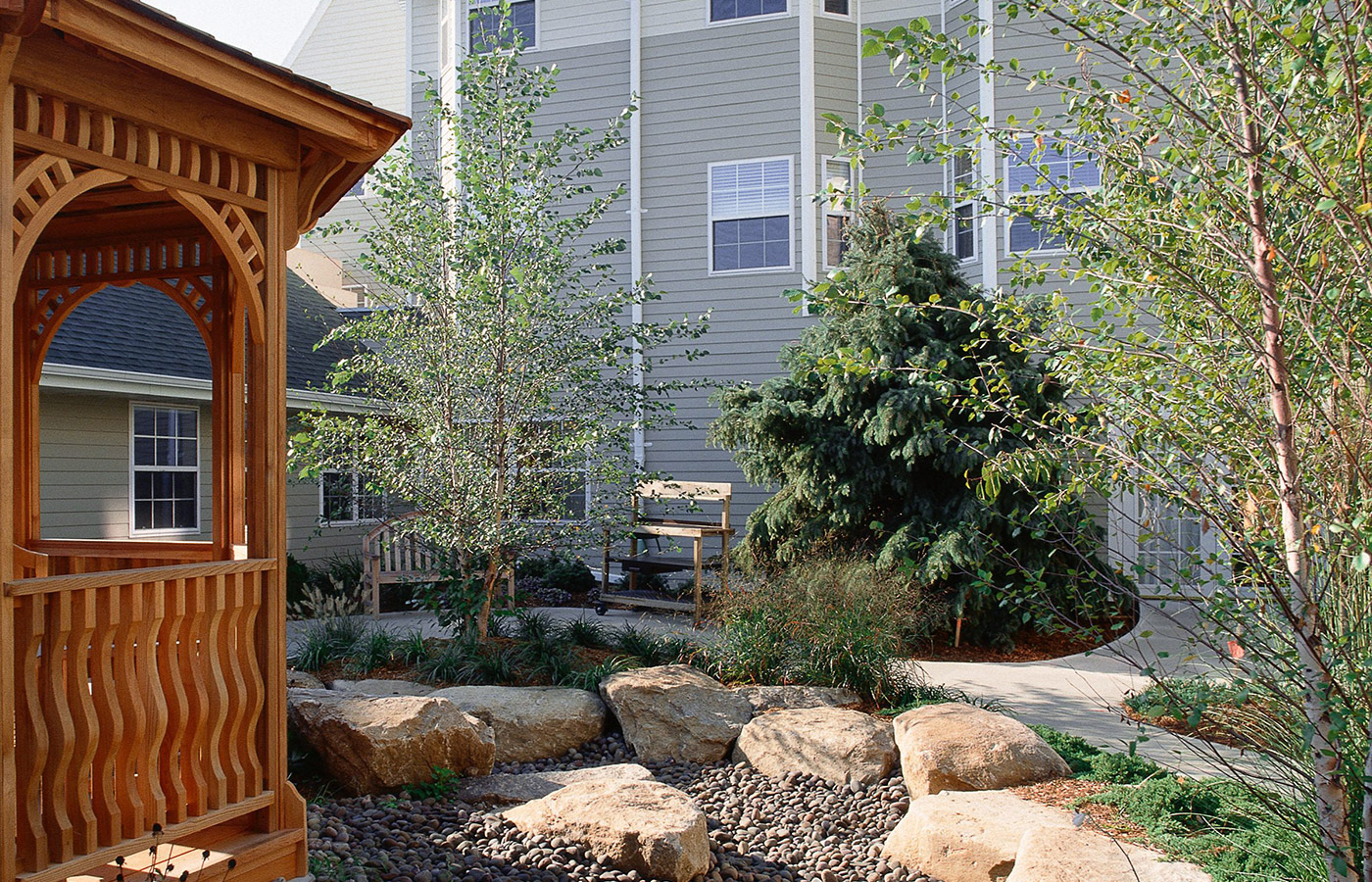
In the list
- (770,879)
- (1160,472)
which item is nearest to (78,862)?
(770,879)

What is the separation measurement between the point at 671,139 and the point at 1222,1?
10521mm

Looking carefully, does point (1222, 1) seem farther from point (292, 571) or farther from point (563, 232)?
point (292, 571)

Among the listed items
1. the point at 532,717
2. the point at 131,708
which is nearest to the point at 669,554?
the point at 532,717

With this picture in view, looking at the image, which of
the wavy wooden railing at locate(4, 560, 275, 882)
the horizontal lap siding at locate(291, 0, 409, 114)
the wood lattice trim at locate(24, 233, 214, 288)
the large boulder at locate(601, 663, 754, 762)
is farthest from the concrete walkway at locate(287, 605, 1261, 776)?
the horizontal lap siding at locate(291, 0, 409, 114)

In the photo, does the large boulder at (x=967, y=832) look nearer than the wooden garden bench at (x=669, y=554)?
Yes

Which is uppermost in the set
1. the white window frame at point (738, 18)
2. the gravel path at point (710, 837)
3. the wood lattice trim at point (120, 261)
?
the white window frame at point (738, 18)

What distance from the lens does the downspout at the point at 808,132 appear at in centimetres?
1215

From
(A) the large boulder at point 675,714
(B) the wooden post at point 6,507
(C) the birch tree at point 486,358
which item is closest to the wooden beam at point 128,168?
(B) the wooden post at point 6,507

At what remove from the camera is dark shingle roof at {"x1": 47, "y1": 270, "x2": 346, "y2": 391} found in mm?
9430

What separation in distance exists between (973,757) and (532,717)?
2.63 meters

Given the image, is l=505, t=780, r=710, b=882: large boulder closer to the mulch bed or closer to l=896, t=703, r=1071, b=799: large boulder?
l=896, t=703, r=1071, b=799: large boulder

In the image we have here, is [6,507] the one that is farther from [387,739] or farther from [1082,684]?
[1082,684]

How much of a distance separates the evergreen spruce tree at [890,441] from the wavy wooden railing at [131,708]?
5.57 m

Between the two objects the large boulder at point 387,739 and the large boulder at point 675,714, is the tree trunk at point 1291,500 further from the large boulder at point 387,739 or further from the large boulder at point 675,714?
the large boulder at point 387,739
